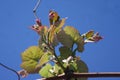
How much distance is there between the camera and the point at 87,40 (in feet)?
0.58

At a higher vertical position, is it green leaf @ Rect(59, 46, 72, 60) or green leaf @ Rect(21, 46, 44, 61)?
green leaf @ Rect(21, 46, 44, 61)

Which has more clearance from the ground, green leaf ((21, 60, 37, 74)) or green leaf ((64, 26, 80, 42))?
green leaf ((64, 26, 80, 42))

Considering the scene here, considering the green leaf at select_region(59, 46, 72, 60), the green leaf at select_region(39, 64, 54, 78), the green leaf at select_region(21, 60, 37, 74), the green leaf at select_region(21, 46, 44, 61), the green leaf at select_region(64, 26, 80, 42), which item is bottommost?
the green leaf at select_region(39, 64, 54, 78)

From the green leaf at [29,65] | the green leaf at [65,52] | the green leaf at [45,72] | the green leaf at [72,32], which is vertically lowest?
the green leaf at [45,72]

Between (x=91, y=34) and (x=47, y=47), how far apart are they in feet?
0.15

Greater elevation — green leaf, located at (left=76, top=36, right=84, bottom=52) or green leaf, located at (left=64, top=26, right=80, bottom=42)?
green leaf, located at (left=64, top=26, right=80, bottom=42)

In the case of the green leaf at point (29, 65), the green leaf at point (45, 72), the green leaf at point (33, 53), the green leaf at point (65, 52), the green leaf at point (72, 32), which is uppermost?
the green leaf at point (72, 32)

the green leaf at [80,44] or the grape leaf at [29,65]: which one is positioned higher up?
the green leaf at [80,44]

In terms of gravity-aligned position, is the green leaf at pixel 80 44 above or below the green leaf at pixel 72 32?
below

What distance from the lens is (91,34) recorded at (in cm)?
18

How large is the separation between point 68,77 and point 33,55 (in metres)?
0.06

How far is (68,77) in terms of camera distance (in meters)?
0.13

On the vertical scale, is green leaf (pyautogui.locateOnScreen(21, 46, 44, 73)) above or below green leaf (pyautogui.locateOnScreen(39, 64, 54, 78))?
above

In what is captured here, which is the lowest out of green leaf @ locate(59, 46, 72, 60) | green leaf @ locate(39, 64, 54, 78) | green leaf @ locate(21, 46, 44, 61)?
green leaf @ locate(39, 64, 54, 78)
